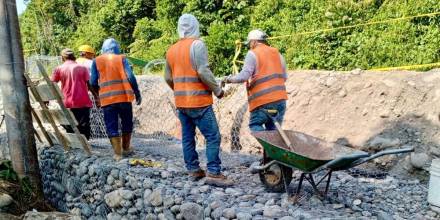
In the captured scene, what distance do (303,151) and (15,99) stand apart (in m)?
4.07

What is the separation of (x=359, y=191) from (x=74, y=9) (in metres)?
24.1

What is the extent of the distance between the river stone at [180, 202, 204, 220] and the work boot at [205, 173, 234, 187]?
497 mm

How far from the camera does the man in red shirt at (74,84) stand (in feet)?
22.5

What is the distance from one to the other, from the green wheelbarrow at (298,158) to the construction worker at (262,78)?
62cm

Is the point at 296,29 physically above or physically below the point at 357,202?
above

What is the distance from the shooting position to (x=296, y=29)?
36.2 ft

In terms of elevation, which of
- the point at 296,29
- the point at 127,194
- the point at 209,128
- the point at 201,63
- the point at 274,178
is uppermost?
the point at 296,29

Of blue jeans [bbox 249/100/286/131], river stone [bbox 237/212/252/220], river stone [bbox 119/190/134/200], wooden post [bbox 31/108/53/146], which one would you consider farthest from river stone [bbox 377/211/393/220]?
wooden post [bbox 31/108/53/146]

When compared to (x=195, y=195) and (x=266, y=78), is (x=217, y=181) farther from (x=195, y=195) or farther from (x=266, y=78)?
(x=266, y=78)

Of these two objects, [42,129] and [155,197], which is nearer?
[155,197]

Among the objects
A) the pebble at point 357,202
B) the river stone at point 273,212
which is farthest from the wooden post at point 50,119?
the pebble at point 357,202

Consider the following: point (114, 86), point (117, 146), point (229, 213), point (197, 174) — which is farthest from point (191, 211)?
point (114, 86)

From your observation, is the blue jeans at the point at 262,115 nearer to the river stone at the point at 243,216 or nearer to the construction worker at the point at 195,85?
the construction worker at the point at 195,85

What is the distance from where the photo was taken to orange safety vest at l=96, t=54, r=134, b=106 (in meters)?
5.90
